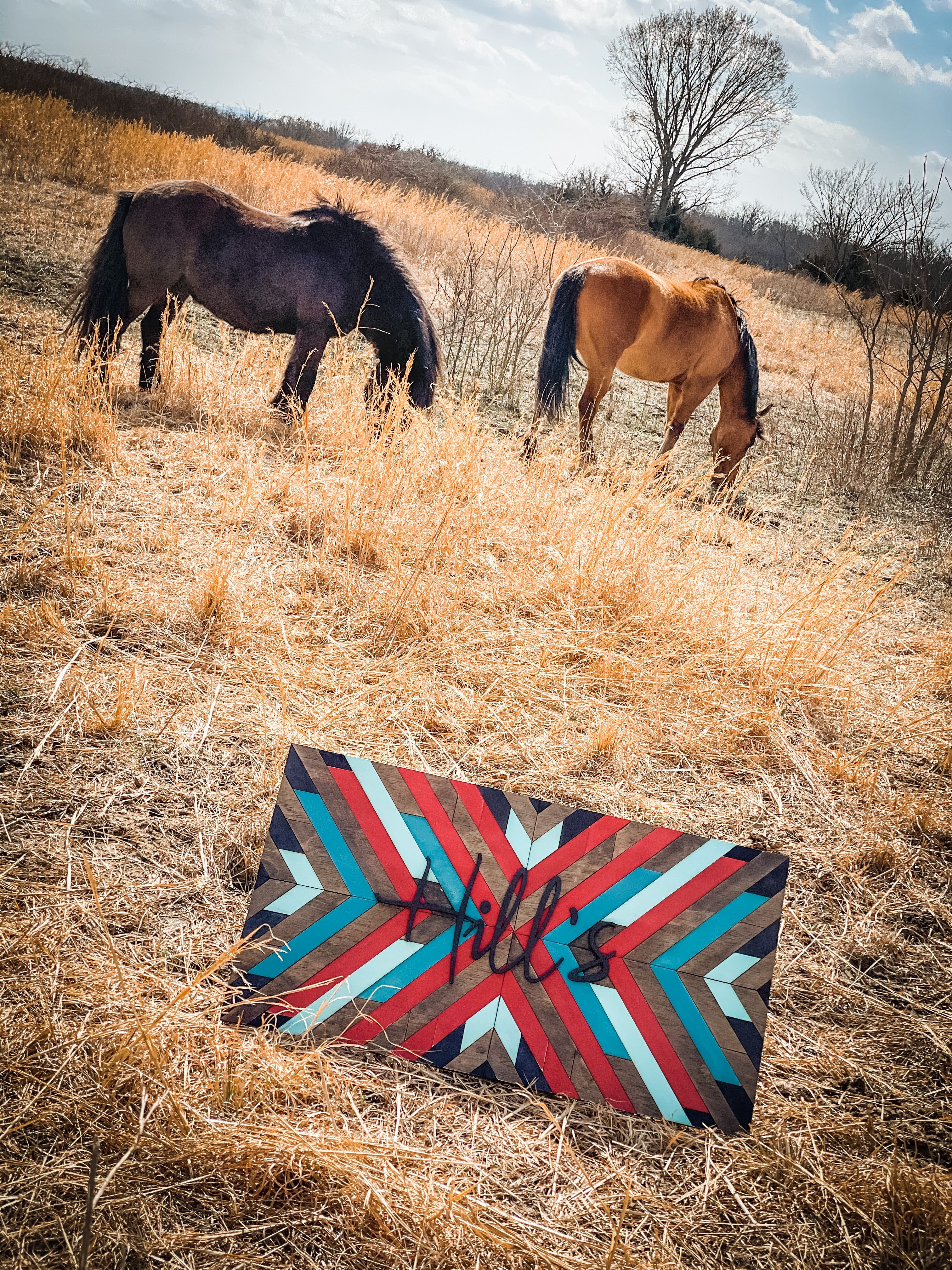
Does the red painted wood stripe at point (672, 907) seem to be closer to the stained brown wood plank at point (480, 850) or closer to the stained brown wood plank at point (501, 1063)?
the stained brown wood plank at point (480, 850)

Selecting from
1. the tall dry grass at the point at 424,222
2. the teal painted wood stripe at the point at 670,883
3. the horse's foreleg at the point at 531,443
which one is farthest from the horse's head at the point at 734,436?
the teal painted wood stripe at the point at 670,883

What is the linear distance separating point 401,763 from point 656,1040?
1020 mm

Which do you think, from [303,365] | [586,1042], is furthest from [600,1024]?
[303,365]

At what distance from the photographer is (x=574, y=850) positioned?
54.7 inches

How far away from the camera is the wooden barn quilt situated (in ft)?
4.26

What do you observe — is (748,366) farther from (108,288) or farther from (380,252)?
(108,288)

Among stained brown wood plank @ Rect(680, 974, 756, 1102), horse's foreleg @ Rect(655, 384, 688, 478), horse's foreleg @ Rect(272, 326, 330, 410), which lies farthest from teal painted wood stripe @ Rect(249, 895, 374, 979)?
horse's foreleg @ Rect(655, 384, 688, 478)

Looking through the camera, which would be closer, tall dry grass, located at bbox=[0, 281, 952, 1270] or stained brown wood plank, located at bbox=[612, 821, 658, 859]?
tall dry grass, located at bbox=[0, 281, 952, 1270]

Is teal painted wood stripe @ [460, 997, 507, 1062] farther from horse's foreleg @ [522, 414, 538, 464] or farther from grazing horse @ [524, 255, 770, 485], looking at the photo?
grazing horse @ [524, 255, 770, 485]

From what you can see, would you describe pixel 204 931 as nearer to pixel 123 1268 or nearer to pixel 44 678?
pixel 123 1268

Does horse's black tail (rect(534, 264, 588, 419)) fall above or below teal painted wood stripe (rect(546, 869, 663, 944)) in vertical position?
above

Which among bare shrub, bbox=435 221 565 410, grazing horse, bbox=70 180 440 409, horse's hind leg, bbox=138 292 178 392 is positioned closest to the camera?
grazing horse, bbox=70 180 440 409

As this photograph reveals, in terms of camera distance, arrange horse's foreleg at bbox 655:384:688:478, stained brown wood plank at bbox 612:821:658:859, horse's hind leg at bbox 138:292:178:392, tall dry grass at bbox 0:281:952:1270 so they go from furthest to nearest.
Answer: horse's foreleg at bbox 655:384:688:478
horse's hind leg at bbox 138:292:178:392
stained brown wood plank at bbox 612:821:658:859
tall dry grass at bbox 0:281:952:1270

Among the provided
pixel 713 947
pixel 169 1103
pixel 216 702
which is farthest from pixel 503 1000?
pixel 216 702
